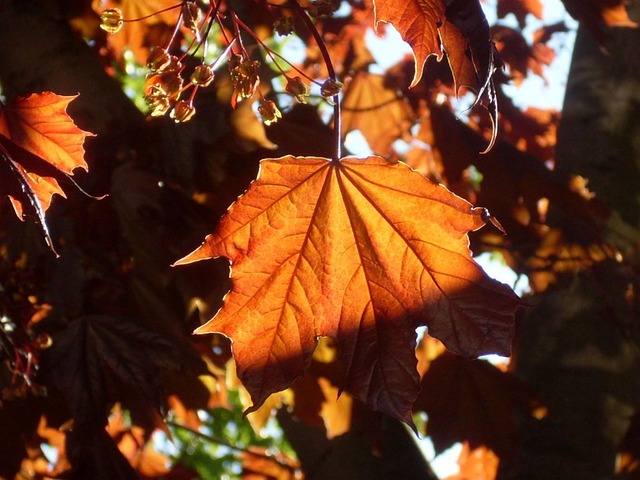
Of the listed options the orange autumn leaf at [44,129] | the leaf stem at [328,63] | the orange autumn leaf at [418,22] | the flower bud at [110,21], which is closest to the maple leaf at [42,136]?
the orange autumn leaf at [44,129]

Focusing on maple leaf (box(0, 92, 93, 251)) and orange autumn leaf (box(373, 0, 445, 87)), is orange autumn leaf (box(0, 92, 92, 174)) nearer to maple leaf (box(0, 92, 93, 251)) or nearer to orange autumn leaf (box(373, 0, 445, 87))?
maple leaf (box(0, 92, 93, 251))

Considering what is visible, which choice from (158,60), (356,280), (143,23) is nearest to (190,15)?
(158,60)

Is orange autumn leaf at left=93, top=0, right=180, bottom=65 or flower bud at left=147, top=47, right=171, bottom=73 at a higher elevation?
flower bud at left=147, top=47, right=171, bottom=73

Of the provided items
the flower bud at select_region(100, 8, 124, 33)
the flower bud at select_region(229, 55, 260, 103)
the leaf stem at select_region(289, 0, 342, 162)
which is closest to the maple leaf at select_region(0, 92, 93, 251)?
the flower bud at select_region(100, 8, 124, 33)

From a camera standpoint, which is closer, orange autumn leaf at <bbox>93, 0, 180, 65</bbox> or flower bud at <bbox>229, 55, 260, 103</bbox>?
flower bud at <bbox>229, 55, 260, 103</bbox>

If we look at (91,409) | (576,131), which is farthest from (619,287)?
(91,409)

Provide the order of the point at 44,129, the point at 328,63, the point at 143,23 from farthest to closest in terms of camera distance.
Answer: the point at 143,23 → the point at 44,129 → the point at 328,63

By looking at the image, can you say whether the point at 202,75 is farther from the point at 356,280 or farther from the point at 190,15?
the point at 356,280

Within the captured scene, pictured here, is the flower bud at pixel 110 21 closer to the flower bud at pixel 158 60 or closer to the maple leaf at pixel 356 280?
the flower bud at pixel 158 60
